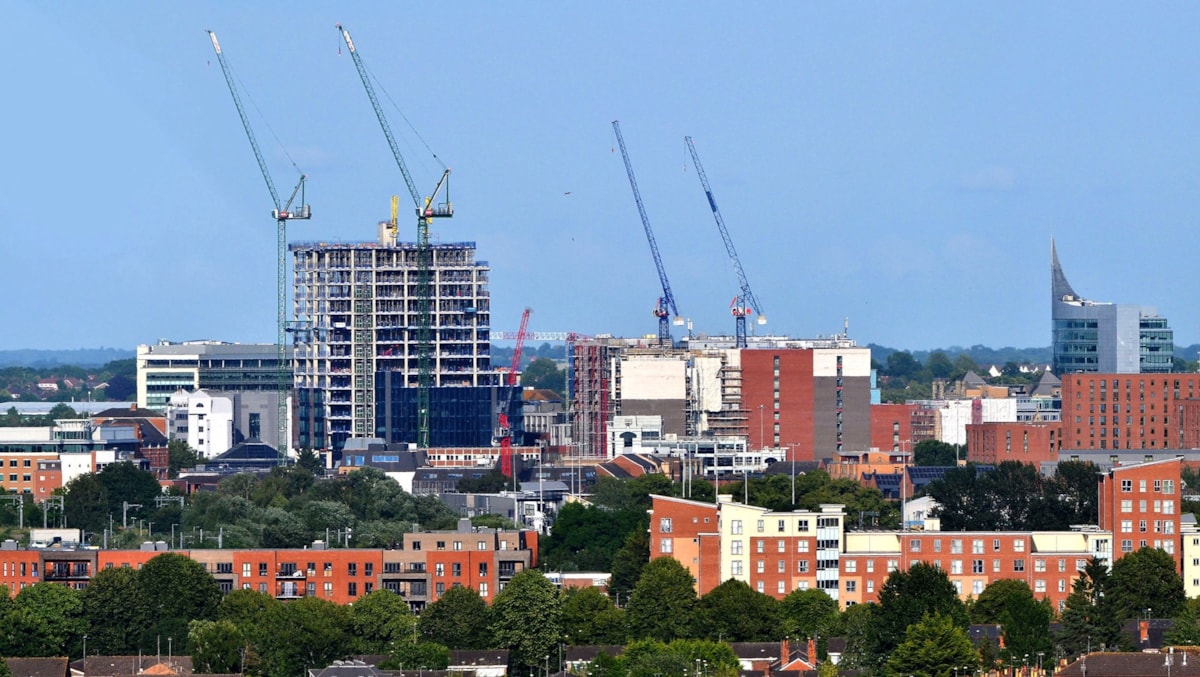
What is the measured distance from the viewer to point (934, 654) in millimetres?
109000

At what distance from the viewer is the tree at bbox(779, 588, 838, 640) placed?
124 metres

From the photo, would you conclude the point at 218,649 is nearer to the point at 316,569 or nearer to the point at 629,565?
the point at 316,569

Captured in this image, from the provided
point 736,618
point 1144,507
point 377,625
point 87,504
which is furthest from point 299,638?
point 87,504

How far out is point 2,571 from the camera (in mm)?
141750

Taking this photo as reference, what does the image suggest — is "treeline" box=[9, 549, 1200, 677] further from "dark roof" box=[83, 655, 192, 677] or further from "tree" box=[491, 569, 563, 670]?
"dark roof" box=[83, 655, 192, 677]

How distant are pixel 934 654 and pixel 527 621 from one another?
19.4 meters

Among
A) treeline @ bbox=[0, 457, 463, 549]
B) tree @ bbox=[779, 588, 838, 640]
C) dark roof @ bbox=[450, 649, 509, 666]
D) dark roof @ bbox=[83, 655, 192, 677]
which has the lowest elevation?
dark roof @ bbox=[83, 655, 192, 677]

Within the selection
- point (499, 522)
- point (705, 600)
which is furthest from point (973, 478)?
point (705, 600)

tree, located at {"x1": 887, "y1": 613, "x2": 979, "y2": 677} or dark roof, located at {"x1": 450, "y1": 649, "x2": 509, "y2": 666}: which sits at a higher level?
tree, located at {"x1": 887, "y1": 613, "x2": 979, "y2": 677}

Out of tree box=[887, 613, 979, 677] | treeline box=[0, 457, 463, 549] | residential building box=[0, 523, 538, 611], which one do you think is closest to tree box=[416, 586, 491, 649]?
residential building box=[0, 523, 538, 611]

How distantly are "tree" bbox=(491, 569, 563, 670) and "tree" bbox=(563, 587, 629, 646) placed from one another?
77cm

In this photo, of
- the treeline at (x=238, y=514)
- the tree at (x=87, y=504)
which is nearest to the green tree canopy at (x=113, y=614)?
the treeline at (x=238, y=514)

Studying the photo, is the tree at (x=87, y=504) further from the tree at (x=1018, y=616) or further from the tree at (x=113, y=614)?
the tree at (x=1018, y=616)

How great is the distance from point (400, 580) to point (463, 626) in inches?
714
